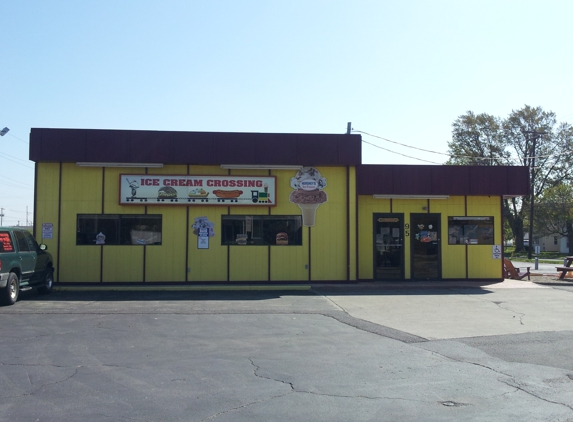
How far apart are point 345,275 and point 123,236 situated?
771cm

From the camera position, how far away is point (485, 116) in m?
58.3

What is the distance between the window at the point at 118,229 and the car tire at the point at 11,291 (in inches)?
163

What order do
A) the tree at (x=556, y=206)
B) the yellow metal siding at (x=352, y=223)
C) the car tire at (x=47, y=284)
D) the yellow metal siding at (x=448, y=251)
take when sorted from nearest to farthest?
the car tire at (x=47, y=284) < the yellow metal siding at (x=352, y=223) < the yellow metal siding at (x=448, y=251) < the tree at (x=556, y=206)

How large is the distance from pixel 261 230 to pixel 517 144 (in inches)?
1822

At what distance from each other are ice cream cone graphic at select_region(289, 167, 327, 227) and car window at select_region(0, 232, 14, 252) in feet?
29.0

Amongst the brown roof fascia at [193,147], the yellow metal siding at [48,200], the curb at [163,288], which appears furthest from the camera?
the yellow metal siding at [48,200]

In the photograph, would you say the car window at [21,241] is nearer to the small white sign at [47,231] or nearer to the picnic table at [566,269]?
the small white sign at [47,231]

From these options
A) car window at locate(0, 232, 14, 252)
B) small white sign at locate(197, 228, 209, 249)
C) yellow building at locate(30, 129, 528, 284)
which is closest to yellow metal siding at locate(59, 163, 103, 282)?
yellow building at locate(30, 129, 528, 284)

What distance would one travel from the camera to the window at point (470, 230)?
795 inches

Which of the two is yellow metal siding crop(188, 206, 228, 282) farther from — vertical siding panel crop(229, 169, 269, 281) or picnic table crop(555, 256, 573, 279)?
picnic table crop(555, 256, 573, 279)

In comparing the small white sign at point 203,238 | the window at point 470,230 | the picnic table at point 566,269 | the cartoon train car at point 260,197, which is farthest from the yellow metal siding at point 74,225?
the picnic table at point 566,269

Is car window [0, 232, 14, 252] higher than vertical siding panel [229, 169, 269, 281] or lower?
higher

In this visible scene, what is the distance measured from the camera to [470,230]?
20344mm

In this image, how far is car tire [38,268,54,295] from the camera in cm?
1638
